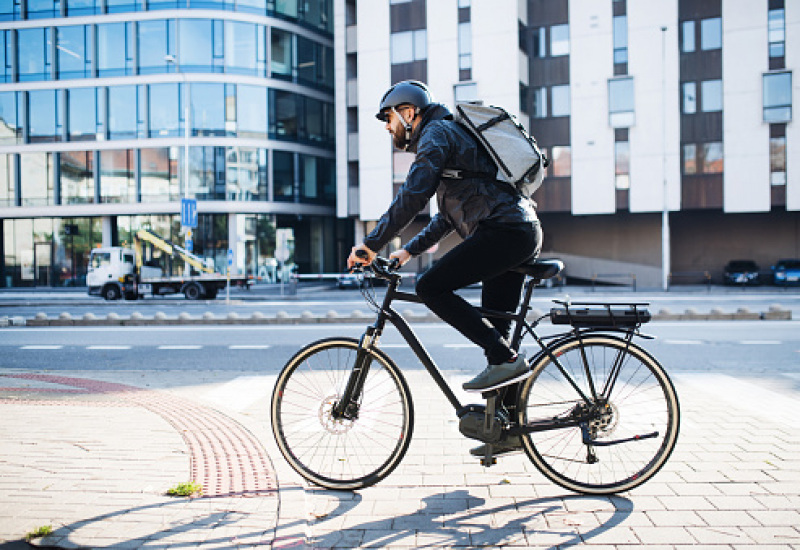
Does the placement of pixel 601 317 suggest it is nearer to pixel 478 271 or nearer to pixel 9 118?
pixel 478 271

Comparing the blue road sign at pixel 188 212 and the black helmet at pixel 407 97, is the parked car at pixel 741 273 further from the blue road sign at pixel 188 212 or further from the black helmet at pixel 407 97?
the black helmet at pixel 407 97

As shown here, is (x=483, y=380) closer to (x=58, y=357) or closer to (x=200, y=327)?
(x=58, y=357)

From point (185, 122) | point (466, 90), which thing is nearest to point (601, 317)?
point (466, 90)

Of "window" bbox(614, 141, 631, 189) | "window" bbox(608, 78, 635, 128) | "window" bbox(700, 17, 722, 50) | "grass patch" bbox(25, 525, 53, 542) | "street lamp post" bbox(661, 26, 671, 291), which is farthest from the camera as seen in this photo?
"window" bbox(614, 141, 631, 189)

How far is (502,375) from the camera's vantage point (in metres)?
3.46

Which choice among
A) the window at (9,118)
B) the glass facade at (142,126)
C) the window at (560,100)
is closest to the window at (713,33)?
the window at (560,100)

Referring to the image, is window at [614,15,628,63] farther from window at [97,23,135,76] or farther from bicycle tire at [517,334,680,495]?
bicycle tire at [517,334,680,495]

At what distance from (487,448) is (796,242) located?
1575 inches

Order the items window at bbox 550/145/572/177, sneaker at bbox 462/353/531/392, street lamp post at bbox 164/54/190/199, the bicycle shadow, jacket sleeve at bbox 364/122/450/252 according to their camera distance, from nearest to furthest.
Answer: the bicycle shadow → jacket sleeve at bbox 364/122/450/252 → sneaker at bbox 462/353/531/392 → window at bbox 550/145/572/177 → street lamp post at bbox 164/54/190/199

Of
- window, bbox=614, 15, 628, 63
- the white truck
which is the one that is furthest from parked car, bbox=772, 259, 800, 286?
the white truck

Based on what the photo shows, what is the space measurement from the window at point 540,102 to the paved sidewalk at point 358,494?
111 feet

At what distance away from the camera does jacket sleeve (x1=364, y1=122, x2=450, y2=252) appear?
3344 millimetres

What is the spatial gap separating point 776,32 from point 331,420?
3768 centimetres

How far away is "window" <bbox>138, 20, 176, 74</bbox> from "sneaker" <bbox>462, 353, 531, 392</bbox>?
136 feet
